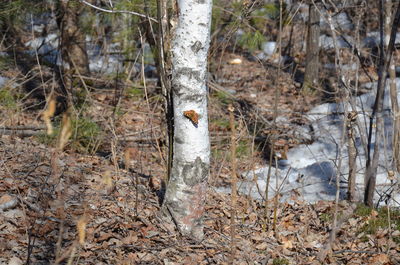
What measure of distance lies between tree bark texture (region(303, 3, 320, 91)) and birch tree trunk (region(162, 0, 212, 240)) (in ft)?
18.1

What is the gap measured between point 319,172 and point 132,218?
2868mm

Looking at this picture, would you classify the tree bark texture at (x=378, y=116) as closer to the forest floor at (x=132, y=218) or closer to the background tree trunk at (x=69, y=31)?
the forest floor at (x=132, y=218)

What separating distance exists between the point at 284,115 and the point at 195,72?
4.77 m

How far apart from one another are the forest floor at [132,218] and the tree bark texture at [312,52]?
10.5ft

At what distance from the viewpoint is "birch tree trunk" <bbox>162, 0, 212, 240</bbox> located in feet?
12.2

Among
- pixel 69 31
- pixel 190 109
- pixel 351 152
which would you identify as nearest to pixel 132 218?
pixel 190 109

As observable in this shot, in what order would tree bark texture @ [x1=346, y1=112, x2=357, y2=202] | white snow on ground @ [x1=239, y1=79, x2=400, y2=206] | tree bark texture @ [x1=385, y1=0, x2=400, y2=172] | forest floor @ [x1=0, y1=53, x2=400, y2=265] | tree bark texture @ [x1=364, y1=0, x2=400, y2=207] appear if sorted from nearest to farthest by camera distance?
forest floor @ [x1=0, y1=53, x2=400, y2=265] → tree bark texture @ [x1=364, y1=0, x2=400, y2=207] → tree bark texture @ [x1=346, y1=112, x2=357, y2=202] → tree bark texture @ [x1=385, y1=0, x2=400, y2=172] → white snow on ground @ [x1=239, y1=79, x2=400, y2=206]

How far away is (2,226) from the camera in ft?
12.2

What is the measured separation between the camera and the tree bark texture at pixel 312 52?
9016mm

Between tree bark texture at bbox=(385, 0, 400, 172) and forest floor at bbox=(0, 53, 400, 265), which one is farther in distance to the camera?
tree bark texture at bbox=(385, 0, 400, 172)

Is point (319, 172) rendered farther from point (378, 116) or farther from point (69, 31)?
point (69, 31)

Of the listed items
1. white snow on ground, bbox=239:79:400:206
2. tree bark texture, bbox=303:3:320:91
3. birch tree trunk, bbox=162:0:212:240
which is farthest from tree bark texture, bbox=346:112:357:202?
tree bark texture, bbox=303:3:320:91

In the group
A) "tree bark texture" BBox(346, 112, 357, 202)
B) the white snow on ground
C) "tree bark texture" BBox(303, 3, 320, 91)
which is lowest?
the white snow on ground

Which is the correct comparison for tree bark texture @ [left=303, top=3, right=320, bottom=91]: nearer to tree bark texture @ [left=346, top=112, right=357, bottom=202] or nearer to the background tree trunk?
the background tree trunk
